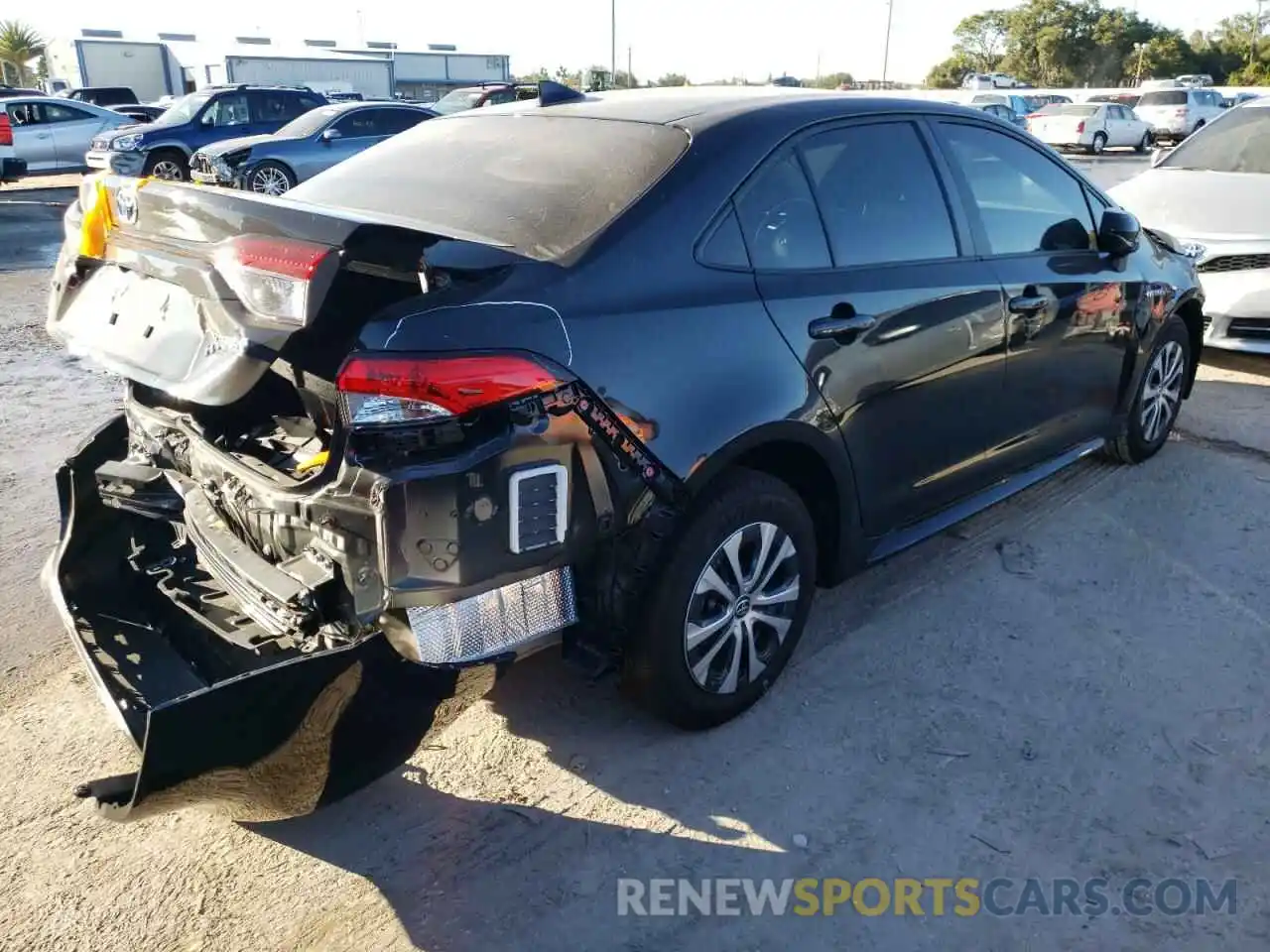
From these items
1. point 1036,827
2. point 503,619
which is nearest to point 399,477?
point 503,619

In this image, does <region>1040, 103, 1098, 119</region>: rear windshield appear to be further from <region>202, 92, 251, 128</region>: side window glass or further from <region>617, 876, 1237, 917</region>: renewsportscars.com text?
<region>617, 876, 1237, 917</region>: renewsportscars.com text

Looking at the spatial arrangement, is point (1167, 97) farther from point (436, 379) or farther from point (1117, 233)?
point (436, 379)

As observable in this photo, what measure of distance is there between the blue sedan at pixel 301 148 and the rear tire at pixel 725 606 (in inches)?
487

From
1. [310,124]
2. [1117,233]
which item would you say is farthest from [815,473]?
[310,124]

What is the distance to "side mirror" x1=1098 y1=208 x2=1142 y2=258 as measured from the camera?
431cm

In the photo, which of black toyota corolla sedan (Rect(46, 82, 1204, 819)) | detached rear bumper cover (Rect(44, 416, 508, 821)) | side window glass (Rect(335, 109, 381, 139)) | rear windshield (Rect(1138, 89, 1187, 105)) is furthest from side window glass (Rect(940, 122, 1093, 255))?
rear windshield (Rect(1138, 89, 1187, 105))

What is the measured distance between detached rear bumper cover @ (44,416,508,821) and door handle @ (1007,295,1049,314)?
7.83 ft

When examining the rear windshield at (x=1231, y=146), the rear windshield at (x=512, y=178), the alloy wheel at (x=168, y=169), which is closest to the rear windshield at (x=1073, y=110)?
the rear windshield at (x=1231, y=146)

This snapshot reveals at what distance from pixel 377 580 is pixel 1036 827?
1839 millimetres

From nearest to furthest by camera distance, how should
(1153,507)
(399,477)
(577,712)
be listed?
(399,477) → (577,712) → (1153,507)

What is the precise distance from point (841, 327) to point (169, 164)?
58.4 feet

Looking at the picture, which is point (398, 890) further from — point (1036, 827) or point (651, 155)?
point (651, 155)

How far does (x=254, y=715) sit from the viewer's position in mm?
2154

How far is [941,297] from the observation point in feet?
11.3
